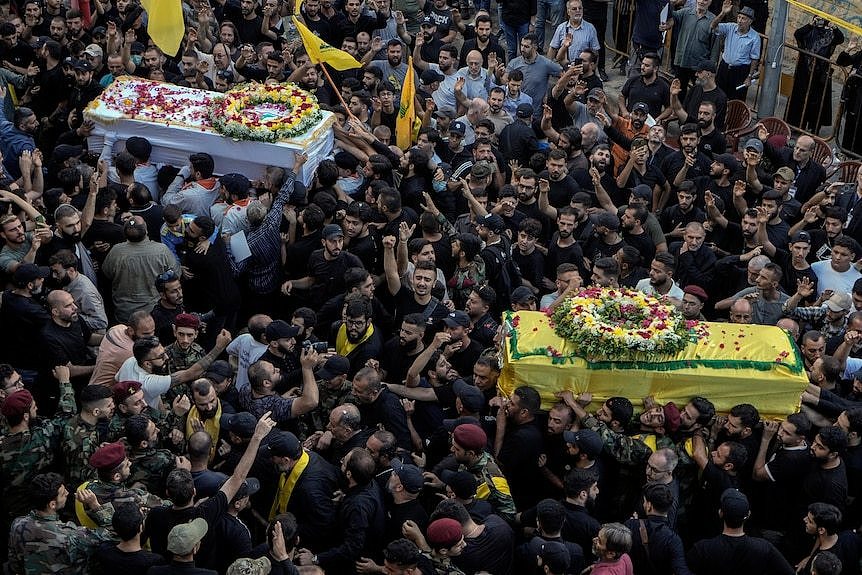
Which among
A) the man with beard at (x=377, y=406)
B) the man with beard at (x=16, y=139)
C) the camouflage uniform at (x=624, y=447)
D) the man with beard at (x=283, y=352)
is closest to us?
the camouflage uniform at (x=624, y=447)

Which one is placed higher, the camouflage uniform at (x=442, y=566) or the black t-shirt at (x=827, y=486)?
the camouflage uniform at (x=442, y=566)

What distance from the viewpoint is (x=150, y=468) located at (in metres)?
7.30

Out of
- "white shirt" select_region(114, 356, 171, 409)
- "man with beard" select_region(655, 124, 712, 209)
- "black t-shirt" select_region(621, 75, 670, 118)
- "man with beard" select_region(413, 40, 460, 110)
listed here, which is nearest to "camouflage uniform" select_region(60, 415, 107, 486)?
"white shirt" select_region(114, 356, 171, 409)

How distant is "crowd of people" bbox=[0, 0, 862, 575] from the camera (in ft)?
23.5

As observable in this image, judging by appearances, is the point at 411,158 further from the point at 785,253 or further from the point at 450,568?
the point at 450,568

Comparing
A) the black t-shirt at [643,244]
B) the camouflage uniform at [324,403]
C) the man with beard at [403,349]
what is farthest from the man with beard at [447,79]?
the camouflage uniform at [324,403]

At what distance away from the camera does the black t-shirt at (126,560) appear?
652cm

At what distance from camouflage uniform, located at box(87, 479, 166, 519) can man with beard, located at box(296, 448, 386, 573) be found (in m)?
1.08

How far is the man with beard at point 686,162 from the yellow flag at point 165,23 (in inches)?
223

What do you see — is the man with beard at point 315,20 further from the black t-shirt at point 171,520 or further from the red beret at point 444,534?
the red beret at point 444,534

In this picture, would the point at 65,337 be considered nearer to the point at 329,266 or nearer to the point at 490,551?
the point at 329,266

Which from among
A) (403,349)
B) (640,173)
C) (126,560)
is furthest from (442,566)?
(640,173)

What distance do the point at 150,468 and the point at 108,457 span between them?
474 mm

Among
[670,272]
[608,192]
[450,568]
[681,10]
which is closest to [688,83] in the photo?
[681,10]
